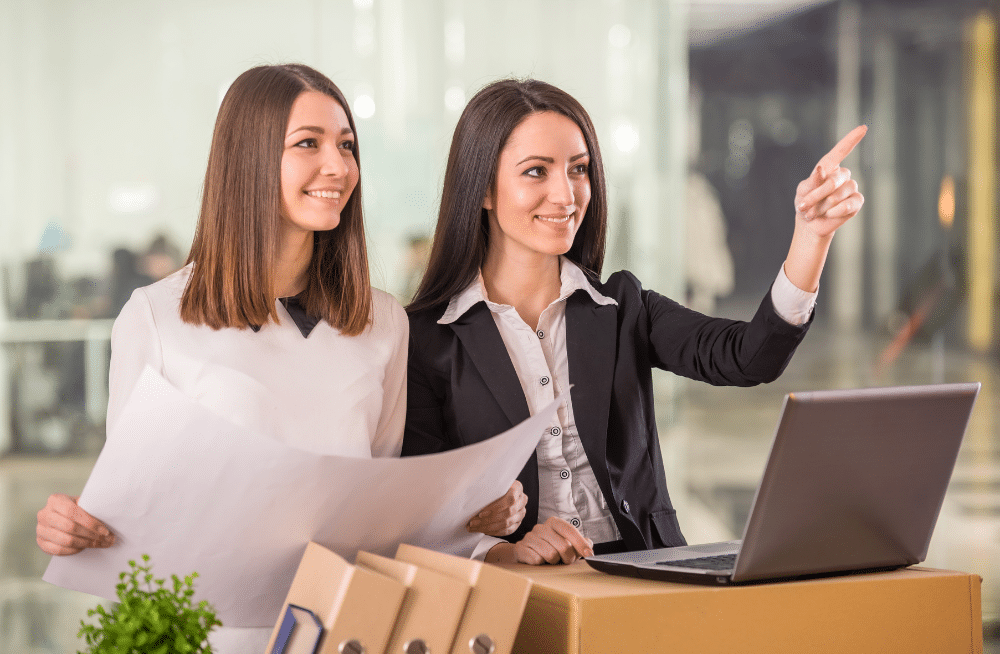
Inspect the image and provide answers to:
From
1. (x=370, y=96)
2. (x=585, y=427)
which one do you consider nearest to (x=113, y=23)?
(x=370, y=96)

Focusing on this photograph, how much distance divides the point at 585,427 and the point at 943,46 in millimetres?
6742

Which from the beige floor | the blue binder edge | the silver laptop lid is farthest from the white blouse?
the beige floor

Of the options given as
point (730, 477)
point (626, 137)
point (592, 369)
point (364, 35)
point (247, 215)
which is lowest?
point (730, 477)

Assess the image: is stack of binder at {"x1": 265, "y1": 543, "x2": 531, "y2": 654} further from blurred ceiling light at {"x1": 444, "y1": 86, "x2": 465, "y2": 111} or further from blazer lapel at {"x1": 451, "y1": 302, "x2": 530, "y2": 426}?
blurred ceiling light at {"x1": 444, "y1": 86, "x2": 465, "y2": 111}

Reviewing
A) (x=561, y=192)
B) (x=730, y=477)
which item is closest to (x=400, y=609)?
(x=561, y=192)

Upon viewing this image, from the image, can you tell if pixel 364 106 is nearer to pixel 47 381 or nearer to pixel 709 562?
pixel 47 381

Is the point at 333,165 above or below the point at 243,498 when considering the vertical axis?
above

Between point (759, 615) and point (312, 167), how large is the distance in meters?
0.78

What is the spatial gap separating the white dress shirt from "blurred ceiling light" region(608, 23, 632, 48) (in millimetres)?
4508

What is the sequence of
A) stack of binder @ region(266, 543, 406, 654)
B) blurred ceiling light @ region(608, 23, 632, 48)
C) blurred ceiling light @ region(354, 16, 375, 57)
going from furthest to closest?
blurred ceiling light @ region(608, 23, 632, 48)
blurred ceiling light @ region(354, 16, 375, 57)
stack of binder @ region(266, 543, 406, 654)

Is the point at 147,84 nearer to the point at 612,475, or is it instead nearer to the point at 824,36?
the point at 612,475

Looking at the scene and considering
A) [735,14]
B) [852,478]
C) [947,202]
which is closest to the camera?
[852,478]

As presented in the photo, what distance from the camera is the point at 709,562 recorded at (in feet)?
3.37

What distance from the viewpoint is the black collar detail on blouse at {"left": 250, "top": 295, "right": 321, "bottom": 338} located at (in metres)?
1.33
